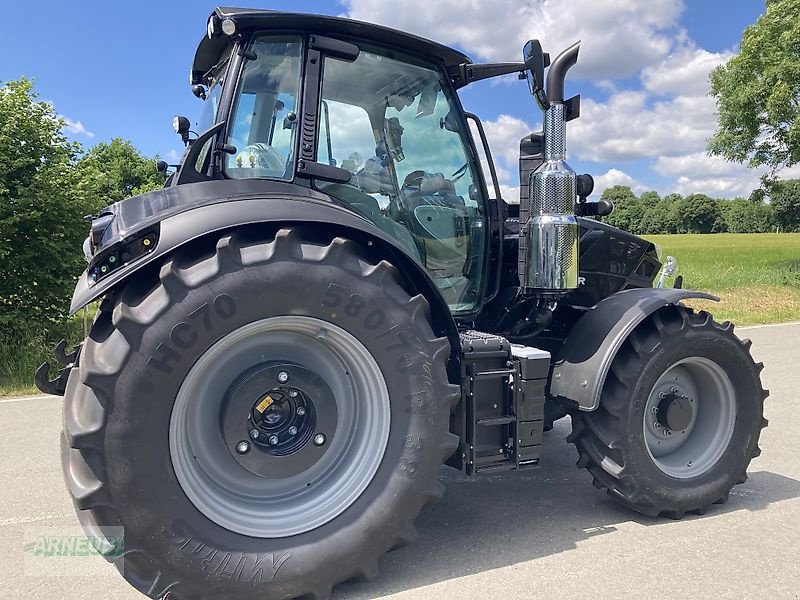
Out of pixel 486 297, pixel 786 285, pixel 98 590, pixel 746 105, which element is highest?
pixel 746 105

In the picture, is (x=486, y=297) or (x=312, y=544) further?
(x=486, y=297)

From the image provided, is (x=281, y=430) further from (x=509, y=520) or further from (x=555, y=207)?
(x=555, y=207)

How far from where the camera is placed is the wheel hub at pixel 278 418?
2697 mm

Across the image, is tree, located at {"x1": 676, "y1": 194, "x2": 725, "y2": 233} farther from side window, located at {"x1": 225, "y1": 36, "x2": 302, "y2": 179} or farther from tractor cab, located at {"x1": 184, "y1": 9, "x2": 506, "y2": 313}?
side window, located at {"x1": 225, "y1": 36, "x2": 302, "y2": 179}

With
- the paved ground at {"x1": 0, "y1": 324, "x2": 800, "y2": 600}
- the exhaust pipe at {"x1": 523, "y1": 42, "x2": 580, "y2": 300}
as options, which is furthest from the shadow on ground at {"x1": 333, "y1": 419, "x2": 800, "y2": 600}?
the exhaust pipe at {"x1": 523, "y1": 42, "x2": 580, "y2": 300}

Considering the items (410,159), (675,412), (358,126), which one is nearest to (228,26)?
(358,126)

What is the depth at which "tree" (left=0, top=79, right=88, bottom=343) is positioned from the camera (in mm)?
7758

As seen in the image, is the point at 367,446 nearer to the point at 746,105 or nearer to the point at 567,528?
the point at 567,528

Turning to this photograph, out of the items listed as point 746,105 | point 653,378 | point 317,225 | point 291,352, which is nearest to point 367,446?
point 291,352

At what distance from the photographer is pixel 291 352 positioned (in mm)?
2865

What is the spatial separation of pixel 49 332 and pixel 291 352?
21.5 ft

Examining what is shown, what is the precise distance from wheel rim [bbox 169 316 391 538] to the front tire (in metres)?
1.35

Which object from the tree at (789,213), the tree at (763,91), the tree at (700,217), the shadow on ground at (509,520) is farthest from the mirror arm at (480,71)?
the tree at (700,217)

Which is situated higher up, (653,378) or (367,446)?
(653,378)
